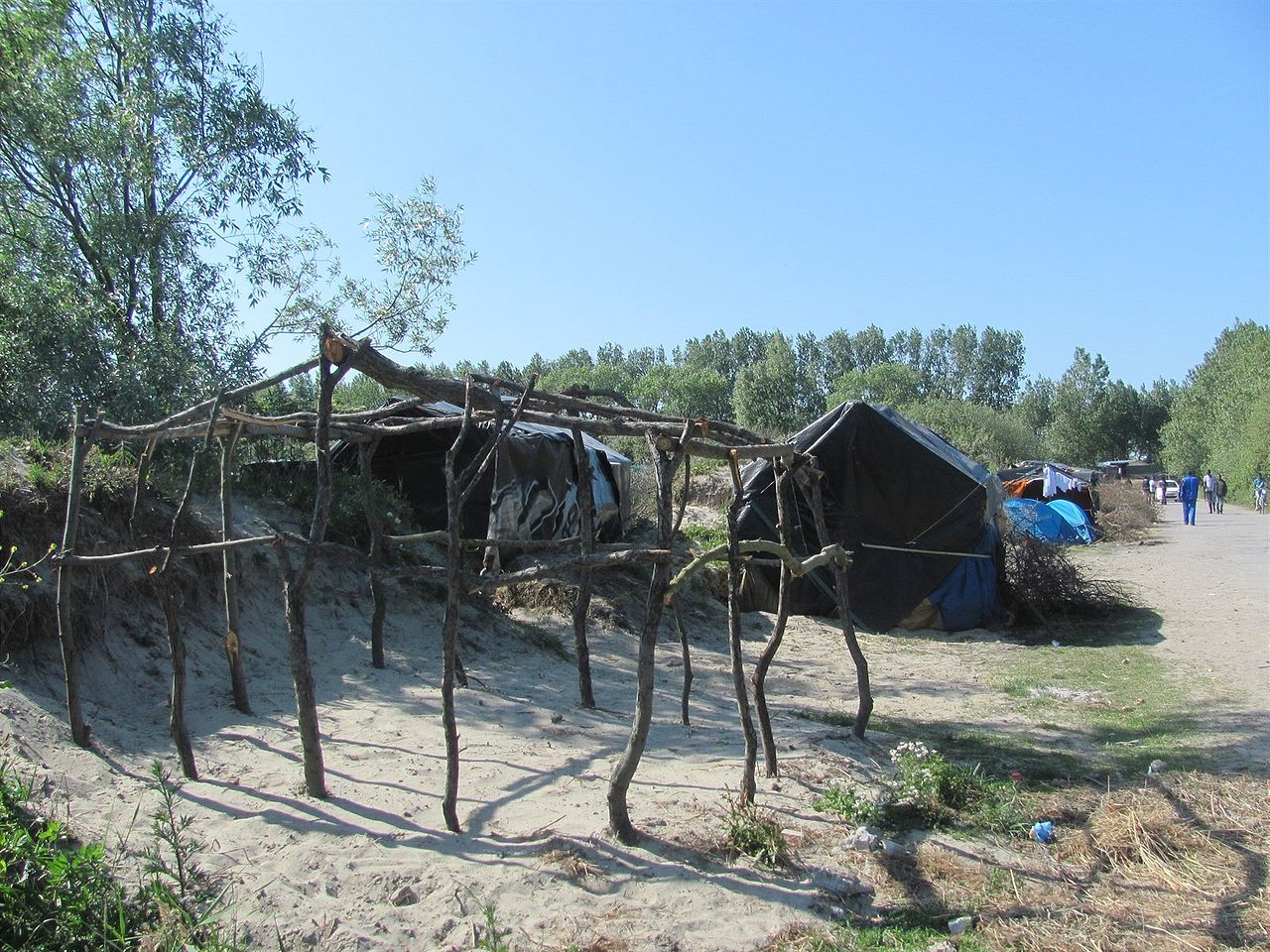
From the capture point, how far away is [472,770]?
5.48 metres

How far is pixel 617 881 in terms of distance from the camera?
4.05 m

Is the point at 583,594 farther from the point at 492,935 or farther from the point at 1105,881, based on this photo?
the point at 1105,881

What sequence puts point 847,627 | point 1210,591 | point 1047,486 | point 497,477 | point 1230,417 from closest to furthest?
1. point 847,627
2. point 497,477
3. point 1210,591
4. point 1047,486
5. point 1230,417

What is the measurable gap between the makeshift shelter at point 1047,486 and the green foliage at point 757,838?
73.0 feet

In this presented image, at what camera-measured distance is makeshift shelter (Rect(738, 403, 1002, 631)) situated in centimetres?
1202

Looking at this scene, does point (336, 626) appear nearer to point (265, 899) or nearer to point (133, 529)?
point (133, 529)

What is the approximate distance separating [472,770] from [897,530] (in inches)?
323

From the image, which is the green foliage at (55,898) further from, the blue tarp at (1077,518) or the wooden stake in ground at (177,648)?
the blue tarp at (1077,518)

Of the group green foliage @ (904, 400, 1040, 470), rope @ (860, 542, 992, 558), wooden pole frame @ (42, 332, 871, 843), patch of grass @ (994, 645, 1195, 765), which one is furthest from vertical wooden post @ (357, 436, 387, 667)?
green foliage @ (904, 400, 1040, 470)

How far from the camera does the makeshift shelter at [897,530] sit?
12.0 meters

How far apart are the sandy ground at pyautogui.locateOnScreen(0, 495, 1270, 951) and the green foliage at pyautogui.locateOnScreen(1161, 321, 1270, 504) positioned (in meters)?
35.5

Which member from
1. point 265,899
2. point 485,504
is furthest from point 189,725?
point 485,504

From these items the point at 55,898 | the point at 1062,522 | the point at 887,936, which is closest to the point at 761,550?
the point at 887,936

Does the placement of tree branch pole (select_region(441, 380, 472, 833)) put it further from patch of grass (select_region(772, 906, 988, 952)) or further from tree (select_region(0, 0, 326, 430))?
tree (select_region(0, 0, 326, 430))
